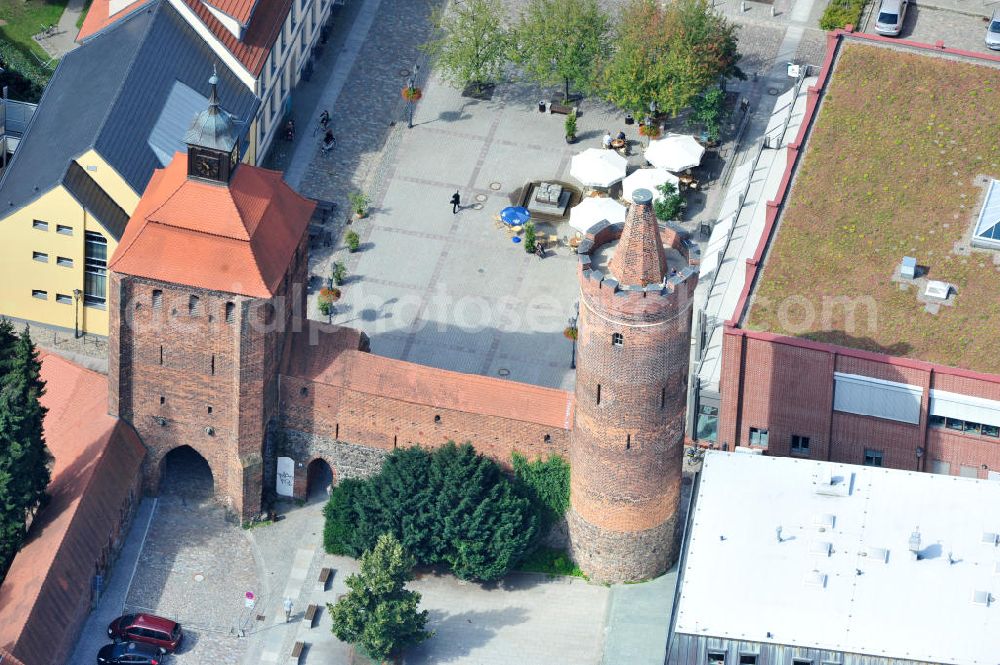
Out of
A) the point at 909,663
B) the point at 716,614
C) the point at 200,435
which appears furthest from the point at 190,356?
the point at 909,663

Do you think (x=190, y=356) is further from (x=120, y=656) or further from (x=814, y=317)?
(x=814, y=317)

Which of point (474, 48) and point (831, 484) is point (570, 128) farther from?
point (831, 484)

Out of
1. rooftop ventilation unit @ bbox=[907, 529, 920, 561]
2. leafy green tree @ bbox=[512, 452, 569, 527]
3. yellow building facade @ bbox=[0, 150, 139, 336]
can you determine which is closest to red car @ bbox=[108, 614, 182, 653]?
leafy green tree @ bbox=[512, 452, 569, 527]

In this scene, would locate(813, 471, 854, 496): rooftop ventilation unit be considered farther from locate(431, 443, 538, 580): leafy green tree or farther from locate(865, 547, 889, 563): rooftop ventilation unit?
locate(431, 443, 538, 580): leafy green tree

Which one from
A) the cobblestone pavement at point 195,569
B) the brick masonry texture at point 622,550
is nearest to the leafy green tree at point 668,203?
the brick masonry texture at point 622,550

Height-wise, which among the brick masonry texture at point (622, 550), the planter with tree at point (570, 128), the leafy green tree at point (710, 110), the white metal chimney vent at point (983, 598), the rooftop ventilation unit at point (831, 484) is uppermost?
the leafy green tree at point (710, 110)

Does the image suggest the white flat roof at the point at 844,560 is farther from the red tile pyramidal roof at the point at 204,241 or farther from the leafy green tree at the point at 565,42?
the leafy green tree at the point at 565,42
